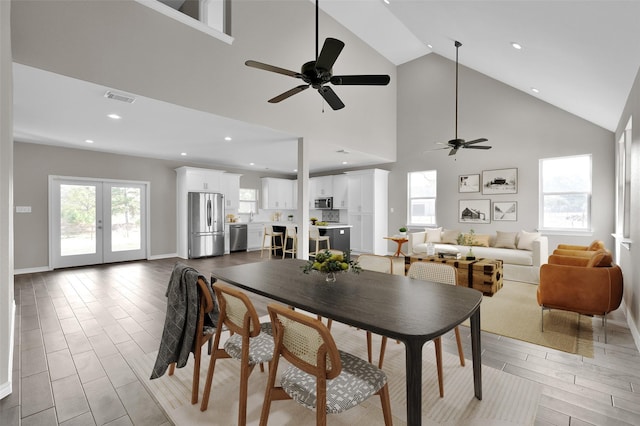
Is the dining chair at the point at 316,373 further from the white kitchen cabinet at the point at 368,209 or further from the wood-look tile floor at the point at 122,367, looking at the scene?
the white kitchen cabinet at the point at 368,209

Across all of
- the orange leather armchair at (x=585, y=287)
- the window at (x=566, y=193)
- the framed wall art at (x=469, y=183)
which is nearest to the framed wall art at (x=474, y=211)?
the framed wall art at (x=469, y=183)

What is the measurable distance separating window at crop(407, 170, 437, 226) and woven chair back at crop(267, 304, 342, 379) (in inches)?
268

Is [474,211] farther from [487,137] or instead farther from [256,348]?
[256,348]

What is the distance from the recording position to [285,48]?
4902mm

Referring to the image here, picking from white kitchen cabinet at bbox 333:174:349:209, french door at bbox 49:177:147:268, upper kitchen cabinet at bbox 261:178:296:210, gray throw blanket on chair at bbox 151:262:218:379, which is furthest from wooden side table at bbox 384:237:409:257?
french door at bbox 49:177:147:268

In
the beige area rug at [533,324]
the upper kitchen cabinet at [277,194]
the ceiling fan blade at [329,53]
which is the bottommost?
the beige area rug at [533,324]

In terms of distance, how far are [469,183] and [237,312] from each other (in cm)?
653

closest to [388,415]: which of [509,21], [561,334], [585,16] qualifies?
[561,334]

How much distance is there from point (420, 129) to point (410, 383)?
23.8 ft

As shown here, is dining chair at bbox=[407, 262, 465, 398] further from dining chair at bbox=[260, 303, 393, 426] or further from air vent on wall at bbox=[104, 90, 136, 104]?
air vent on wall at bbox=[104, 90, 136, 104]

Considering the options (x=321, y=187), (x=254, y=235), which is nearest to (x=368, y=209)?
(x=321, y=187)

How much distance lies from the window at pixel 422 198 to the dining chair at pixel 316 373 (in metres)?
6.64

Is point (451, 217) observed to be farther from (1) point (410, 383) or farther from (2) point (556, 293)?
(1) point (410, 383)

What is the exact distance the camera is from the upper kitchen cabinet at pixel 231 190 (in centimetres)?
859
